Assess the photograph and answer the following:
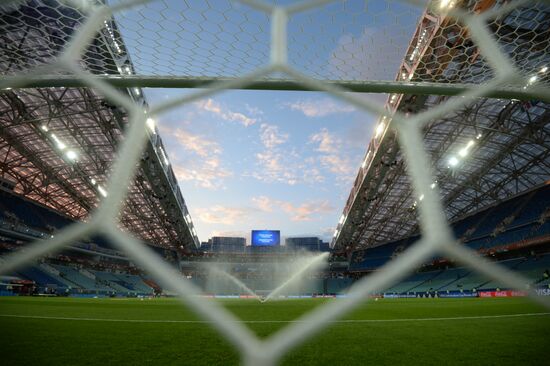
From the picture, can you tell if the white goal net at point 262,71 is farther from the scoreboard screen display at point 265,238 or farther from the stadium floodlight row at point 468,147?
the scoreboard screen display at point 265,238

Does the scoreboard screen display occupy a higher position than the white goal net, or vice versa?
the scoreboard screen display

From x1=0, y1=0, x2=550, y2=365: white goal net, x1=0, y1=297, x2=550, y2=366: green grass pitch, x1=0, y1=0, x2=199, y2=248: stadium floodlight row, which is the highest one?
x1=0, y1=0, x2=199, y2=248: stadium floodlight row

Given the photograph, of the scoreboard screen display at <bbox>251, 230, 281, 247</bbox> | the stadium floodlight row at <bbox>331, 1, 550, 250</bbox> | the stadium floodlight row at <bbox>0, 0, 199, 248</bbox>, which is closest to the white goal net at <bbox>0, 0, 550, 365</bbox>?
the stadium floodlight row at <bbox>0, 0, 199, 248</bbox>

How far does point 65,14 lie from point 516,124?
72.5ft

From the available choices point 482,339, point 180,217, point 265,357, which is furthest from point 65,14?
point 180,217

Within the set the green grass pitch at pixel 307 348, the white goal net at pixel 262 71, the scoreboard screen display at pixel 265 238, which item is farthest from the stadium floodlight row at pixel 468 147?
the scoreboard screen display at pixel 265 238

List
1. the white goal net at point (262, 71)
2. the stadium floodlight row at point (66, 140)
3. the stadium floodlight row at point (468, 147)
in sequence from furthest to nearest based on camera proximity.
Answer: the stadium floodlight row at point (468, 147) < the stadium floodlight row at point (66, 140) < the white goal net at point (262, 71)

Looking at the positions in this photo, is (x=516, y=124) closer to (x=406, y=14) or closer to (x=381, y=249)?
(x=406, y=14)

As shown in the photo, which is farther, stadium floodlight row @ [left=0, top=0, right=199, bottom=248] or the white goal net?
stadium floodlight row @ [left=0, top=0, right=199, bottom=248]

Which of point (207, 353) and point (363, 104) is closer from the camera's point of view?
point (363, 104)

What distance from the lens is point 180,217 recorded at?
3109 cm

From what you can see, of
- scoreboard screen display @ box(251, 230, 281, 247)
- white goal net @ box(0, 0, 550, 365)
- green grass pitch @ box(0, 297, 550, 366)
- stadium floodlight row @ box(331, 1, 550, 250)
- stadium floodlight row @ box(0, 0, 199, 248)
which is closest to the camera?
white goal net @ box(0, 0, 550, 365)

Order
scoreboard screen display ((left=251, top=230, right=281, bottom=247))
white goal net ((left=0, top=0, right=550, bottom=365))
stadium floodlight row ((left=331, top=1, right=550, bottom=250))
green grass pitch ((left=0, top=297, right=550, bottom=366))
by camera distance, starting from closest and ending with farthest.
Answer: white goal net ((left=0, top=0, right=550, bottom=365)) < green grass pitch ((left=0, top=297, right=550, bottom=366)) < stadium floodlight row ((left=331, top=1, right=550, bottom=250)) < scoreboard screen display ((left=251, top=230, right=281, bottom=247))

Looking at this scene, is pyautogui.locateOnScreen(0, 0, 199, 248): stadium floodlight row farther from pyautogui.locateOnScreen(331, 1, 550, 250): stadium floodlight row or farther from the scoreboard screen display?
the scoreboard screen display
